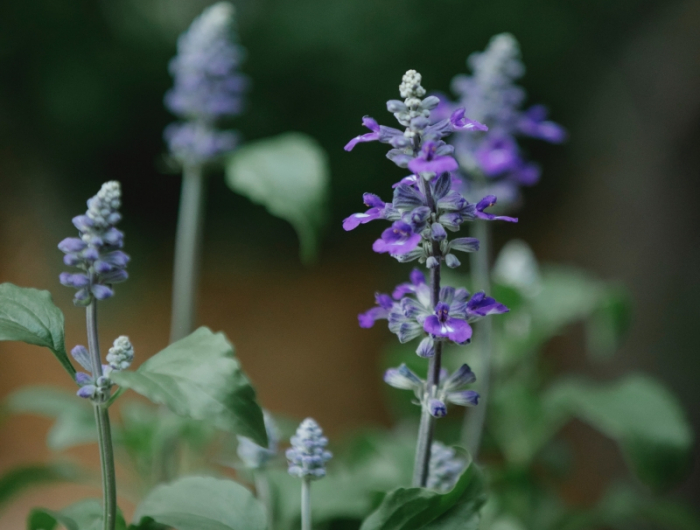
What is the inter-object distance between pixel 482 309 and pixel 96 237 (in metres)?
0.32

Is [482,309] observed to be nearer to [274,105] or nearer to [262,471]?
[262,471]

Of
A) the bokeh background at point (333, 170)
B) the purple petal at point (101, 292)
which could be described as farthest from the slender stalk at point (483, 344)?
the bokeh background at point (333, 170)

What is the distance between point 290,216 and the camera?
95 centimetres

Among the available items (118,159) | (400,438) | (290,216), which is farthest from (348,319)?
(290,216)

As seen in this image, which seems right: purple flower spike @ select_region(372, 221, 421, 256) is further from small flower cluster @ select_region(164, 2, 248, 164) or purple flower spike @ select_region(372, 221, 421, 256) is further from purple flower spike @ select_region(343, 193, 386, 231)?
small flower cluster @ select_region(164, 2, 248, 164)

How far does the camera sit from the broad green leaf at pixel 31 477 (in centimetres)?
Answer: 106

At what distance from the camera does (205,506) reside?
2.16 feet

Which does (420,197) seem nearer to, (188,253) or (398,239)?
(398,239)

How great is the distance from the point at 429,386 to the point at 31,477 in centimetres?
75

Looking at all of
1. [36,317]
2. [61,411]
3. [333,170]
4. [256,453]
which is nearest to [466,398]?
[256,453]

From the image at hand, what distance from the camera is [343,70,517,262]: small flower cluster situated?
21.8 inches

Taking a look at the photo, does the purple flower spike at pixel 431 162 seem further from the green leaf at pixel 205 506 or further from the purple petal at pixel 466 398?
the green leaf at pixel 205 506

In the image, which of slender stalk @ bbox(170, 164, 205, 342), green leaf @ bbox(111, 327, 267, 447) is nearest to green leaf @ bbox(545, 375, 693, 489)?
slender stalk @ bbox(170, 164, 205, 342)

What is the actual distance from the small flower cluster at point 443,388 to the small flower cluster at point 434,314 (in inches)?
1.5
